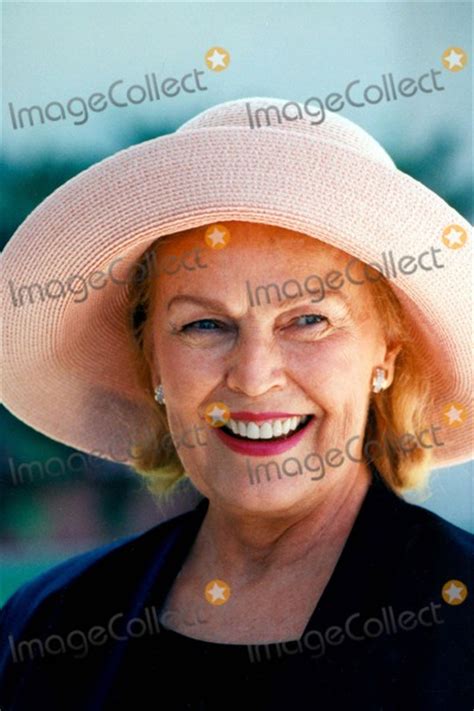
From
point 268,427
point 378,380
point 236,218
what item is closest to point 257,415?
point 268,427

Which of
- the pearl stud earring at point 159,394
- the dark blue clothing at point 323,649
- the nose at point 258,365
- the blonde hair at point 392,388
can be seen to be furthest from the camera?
the pearl stud earring at point 159,394

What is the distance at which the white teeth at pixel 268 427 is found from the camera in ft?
5.71

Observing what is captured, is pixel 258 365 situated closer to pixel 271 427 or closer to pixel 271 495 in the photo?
pixel 271 427

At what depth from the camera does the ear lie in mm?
1820

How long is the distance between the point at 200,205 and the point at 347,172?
247 millimetres

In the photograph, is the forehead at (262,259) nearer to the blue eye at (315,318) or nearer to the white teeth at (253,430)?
Result: the blue eye at (315,318)

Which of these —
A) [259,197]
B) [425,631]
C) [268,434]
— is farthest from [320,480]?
[259,197]

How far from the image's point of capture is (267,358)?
1.67 m

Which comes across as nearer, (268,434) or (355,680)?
(355,680)

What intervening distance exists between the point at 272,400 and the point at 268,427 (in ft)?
0.20

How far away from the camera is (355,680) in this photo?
62.3 inches

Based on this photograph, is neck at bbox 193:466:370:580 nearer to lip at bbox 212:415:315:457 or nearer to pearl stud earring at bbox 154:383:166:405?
lip at bbox 212:415:315:457

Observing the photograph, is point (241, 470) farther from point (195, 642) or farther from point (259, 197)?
point (259, 197)

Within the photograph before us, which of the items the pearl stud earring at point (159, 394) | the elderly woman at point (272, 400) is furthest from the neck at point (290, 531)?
the pearl stud earring at point (159, 394)
